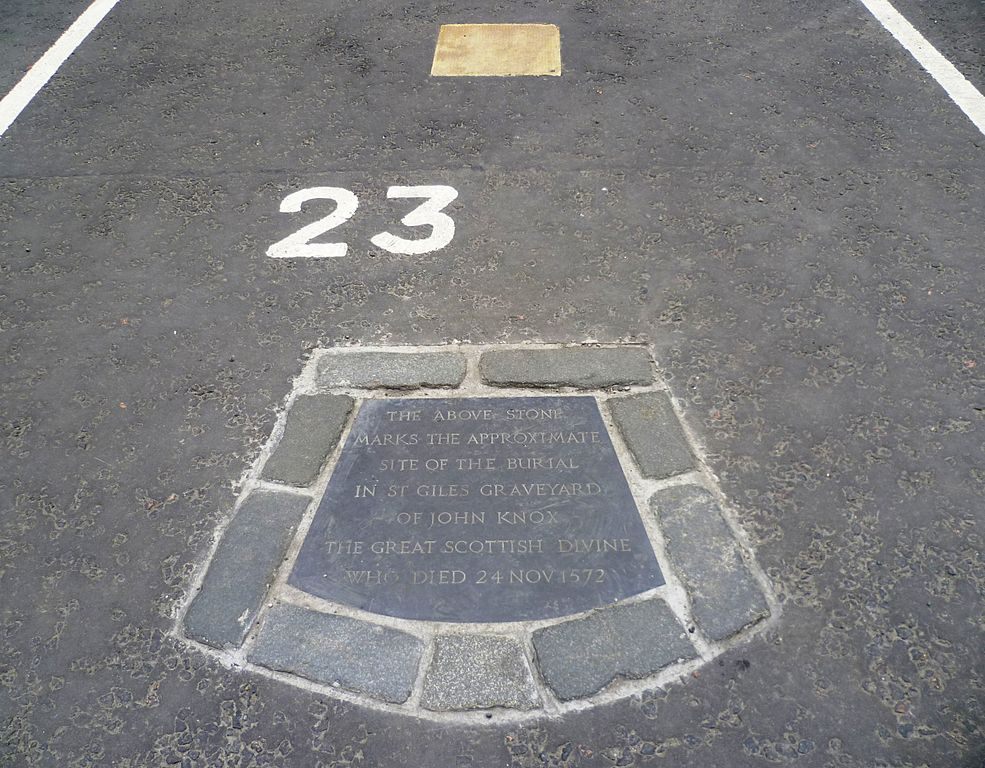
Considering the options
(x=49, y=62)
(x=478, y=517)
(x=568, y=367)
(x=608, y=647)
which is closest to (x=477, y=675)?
(x=608, y=647)

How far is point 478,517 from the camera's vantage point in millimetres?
3121

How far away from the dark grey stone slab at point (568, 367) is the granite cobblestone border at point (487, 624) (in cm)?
19

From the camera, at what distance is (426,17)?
6773 millimetres

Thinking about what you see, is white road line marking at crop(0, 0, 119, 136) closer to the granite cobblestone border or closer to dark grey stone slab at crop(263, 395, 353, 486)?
dark grey stone slab at crop(263, 395, 353, 486)

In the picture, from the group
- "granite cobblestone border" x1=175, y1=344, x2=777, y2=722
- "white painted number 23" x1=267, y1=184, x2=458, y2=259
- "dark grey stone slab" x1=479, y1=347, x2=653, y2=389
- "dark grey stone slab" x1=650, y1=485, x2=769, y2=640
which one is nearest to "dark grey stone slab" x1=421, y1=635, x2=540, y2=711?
"granite cobblestone border" x1=175, y1=344, x2=777, y2=722

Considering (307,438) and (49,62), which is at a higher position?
(49,62)

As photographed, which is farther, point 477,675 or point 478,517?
point 478,517

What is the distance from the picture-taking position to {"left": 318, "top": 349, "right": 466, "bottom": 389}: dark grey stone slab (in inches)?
145

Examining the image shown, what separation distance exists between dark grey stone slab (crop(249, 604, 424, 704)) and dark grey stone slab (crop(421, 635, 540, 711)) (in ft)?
0.27

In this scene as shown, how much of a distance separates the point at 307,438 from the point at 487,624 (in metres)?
1.21

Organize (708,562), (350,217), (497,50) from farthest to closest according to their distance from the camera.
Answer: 1. (497,50)
2. (350,217)
3. (708,562)

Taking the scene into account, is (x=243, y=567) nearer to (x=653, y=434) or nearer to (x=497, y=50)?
(x=653, y=434)

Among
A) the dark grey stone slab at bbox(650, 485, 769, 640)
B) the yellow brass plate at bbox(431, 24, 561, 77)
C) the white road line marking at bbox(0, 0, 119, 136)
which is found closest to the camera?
the dark grey stone slab at bbox(650, 485, 769, 640)

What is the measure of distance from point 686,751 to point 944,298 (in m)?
2.82
